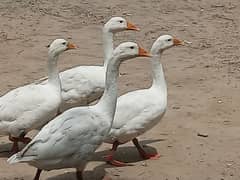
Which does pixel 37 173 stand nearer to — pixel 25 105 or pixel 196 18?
pixel 25 105

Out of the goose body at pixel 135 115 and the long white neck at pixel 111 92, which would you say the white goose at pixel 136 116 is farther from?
the long white neck at pixel 111 92

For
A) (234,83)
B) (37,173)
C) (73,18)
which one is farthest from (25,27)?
(37,173)

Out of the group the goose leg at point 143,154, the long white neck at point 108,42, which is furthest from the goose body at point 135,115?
the long white neck at point 108,42

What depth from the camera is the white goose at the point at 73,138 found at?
6250 millimetres

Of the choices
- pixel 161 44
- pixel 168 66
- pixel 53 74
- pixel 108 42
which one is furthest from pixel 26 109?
pixel 168 66

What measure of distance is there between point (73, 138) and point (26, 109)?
3.64ft

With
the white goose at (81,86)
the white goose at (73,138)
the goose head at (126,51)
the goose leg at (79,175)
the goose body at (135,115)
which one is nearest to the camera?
the white goose at (73,138)

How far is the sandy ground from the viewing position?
7.16 metres

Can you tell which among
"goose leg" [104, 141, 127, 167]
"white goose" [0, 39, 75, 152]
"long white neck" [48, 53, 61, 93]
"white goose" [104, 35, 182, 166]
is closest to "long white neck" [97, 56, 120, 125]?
"white goose" [104, 35, 182, 166]

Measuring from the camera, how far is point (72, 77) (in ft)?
27.5

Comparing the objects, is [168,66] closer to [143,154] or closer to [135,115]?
[143,154]

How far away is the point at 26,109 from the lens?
729cm

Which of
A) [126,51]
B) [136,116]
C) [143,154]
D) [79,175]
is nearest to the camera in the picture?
[79,175]

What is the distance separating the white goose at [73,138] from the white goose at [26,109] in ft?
2.58
